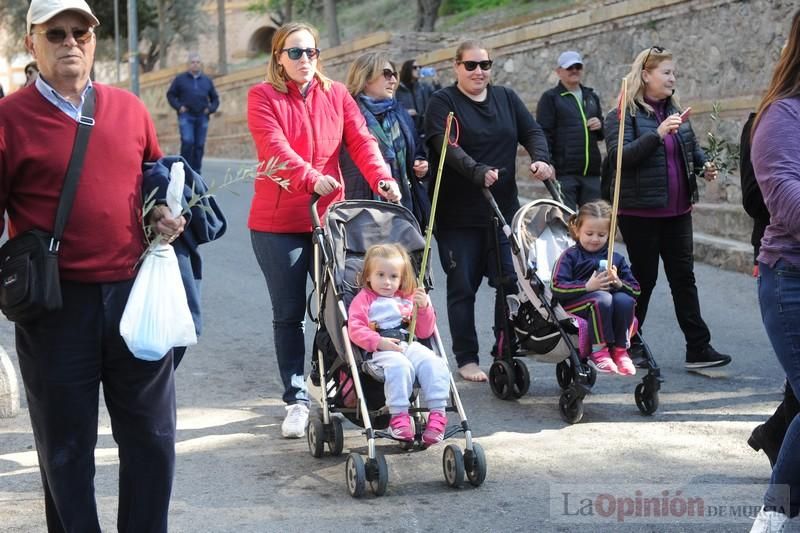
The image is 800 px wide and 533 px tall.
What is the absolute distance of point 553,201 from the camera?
6922 millimetres

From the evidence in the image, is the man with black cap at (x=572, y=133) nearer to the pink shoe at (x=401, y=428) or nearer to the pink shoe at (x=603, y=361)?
the pink shoe at (x=603, y=361)

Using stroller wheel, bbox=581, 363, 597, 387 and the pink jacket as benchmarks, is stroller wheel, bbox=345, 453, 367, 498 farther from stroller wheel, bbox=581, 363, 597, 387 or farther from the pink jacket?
stroller wheel, bbox=581, 363, 597, 387

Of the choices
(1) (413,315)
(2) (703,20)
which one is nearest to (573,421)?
(1) (413,315)

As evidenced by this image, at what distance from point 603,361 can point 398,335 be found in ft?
4.23

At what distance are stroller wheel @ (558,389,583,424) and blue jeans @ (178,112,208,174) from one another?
14.6 meters

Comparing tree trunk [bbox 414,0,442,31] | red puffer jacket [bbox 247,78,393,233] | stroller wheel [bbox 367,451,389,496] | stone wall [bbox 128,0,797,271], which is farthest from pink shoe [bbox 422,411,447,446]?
tree trunk [bbox 414,0,442,31]

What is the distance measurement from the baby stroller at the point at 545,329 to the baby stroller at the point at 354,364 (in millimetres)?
830

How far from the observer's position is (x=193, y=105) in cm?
2023

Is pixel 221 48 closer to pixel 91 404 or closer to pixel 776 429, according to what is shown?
pixel 776 429

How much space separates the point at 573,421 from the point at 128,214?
3.24 m

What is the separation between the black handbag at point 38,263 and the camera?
3.47m

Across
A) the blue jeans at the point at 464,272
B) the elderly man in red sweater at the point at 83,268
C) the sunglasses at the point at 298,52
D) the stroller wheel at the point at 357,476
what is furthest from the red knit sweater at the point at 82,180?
the blue jeans at the point at 464,272

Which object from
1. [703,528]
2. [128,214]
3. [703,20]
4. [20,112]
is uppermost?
[703,20]

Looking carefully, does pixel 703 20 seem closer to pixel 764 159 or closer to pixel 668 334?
pixel 668 334
